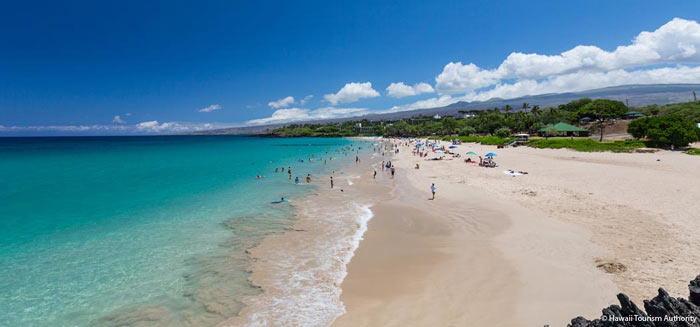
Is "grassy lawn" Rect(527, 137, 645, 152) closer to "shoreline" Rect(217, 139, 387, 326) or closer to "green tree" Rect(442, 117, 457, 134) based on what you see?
"shoreline" Rect(217, 139, 387, 326)

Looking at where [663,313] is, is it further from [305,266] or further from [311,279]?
[305,266]

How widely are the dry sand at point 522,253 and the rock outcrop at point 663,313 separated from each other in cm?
298

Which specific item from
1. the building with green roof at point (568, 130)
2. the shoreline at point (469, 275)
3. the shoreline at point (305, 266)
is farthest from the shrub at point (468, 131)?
the shoreline at point (469, 275)

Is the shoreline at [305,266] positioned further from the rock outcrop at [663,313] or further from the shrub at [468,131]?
the shrub at [468,131]

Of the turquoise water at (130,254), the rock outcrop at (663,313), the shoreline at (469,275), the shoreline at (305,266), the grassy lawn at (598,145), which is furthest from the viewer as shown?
the grassy lawn at (598,145)

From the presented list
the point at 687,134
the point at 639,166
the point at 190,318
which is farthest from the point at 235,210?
the point at 687,134

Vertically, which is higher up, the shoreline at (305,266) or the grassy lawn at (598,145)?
the shoreline at (305,266)

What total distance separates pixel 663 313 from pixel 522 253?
7.54 m

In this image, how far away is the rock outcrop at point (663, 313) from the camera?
4406 mm

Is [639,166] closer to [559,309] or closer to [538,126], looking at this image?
[559,309]

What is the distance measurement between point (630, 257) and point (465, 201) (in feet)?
32.9

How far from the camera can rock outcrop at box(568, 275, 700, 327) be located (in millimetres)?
4406

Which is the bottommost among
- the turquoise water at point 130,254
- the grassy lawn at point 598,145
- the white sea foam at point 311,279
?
the grassy lawn at point 598,145

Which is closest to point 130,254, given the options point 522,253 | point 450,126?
point 522,253
